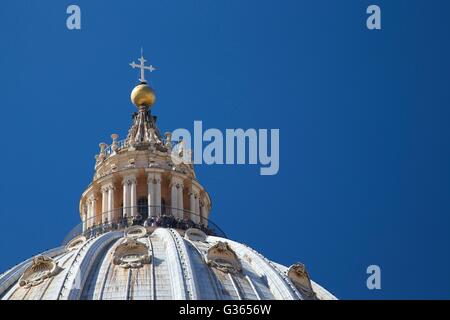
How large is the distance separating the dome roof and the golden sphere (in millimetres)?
13085

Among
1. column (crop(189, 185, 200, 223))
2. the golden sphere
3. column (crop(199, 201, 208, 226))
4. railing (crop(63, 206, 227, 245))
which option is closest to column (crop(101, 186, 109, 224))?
railing (crop(63, 206, 227, 245))

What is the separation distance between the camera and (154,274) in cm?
6838

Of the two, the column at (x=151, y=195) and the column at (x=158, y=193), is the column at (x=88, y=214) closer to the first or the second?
the column at (x=151, y=195)

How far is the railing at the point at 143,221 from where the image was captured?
78.1 meters

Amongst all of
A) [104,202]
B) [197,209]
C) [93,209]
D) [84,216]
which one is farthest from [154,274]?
[84,216]

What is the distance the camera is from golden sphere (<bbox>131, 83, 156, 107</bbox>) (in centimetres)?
8556

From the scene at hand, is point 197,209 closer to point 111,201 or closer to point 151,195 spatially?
point 151,195

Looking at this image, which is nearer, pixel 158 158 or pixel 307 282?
pixel 307 282

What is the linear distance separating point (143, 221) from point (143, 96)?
9.52 meters

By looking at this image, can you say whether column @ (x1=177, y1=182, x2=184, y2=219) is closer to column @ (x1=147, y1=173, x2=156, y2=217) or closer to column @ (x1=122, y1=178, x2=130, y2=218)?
column @ (x1=147, y1=173, x2=156, y2=217)
